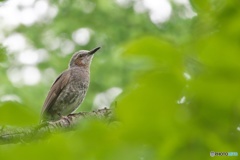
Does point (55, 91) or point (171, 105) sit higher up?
point (55, 91)

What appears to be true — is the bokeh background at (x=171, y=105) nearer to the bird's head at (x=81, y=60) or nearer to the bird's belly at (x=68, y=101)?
the bird's belly at (x=68, y=101)

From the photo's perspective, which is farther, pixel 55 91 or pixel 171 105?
pixel 55 91

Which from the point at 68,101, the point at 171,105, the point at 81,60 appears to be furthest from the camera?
the point at 81,60

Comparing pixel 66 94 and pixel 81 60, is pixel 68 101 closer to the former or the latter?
pixel 66 94

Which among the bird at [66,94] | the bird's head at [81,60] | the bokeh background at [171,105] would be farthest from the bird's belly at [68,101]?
the bokeh background at [171,105]

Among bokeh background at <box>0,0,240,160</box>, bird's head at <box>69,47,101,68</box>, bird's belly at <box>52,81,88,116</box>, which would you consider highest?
bird's head at <box>69,47,101,68</box>

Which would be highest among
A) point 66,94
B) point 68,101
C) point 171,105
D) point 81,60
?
point 81,60

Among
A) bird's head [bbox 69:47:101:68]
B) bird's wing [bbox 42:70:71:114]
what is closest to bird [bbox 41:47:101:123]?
bird's wing [bbox 42:70:71:114]

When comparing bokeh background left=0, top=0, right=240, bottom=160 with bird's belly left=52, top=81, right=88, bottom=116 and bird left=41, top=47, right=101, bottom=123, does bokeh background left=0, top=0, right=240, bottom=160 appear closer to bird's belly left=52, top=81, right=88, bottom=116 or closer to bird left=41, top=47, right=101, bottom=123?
bird left=41, top=47, right=101, bottom=123

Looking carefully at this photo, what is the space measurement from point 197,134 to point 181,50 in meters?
0.11

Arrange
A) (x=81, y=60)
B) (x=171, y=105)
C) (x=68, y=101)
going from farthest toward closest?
(x=81, y=60)
(x=68, y=101)
(x=171, y=105)

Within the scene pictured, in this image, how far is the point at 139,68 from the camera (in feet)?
2.61

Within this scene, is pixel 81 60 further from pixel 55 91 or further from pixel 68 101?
pixel 68 101

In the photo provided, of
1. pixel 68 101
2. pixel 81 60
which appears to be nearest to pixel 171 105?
pixel 68 101
